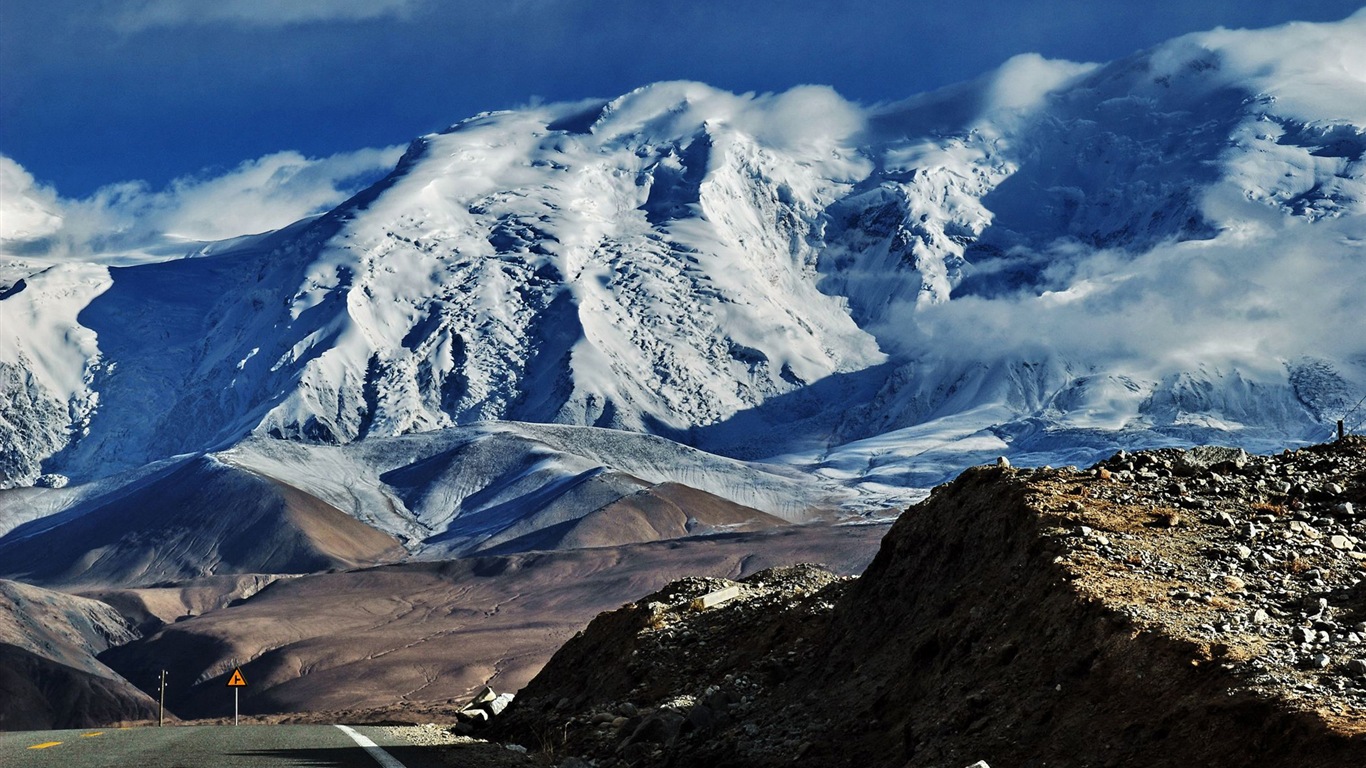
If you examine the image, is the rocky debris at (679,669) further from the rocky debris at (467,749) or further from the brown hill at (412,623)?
the brown hill at (412,623)

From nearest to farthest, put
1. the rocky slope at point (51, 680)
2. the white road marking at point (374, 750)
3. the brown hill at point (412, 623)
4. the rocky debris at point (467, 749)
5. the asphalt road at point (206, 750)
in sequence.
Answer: the asphalt road at point (206, 750), the white road marking at point (374, 750), the rocky debris at point (467, 749), the rocky slope at point (51, 680), the brown hill at point (412, 623)

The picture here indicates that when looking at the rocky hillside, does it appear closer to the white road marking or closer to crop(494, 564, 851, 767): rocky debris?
crop(494, 564, 851, 767): rocky debris

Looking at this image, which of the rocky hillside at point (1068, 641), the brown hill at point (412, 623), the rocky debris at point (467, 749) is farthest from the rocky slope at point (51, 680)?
the rocky hillside at point (1068, 641)

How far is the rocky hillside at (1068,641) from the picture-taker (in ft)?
37.3

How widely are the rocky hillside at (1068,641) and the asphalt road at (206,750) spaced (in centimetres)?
237

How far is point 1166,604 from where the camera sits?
13.1 meters

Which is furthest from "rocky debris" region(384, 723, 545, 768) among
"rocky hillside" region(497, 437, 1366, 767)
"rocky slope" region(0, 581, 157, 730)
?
"rocky slope" region(0, 581, 157, 730)

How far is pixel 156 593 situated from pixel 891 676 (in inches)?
7131

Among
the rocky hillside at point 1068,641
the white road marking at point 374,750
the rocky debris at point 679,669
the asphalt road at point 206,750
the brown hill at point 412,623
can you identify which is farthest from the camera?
the brown hill at point 412,623

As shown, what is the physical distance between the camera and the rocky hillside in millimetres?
11359

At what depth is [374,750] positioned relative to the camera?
1878 cm

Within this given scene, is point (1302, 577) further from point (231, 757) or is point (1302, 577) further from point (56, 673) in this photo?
point (56, 673)

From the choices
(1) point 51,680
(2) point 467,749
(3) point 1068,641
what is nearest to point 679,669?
(2) point 467,749

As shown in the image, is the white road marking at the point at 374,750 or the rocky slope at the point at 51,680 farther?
the rocky slope at the point at 51,680
